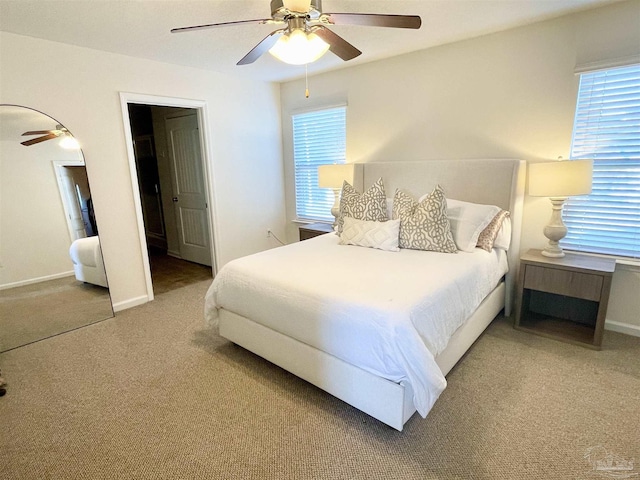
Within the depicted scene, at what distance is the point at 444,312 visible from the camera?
186 cm

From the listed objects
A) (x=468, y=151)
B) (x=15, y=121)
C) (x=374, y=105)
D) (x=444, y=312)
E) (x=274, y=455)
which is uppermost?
(x=374, y=105)

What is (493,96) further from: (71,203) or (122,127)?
(71,203)

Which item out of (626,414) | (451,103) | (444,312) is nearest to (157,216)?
(451,103)

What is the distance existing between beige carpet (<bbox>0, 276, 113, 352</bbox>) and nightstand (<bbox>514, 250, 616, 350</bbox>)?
3.78 m

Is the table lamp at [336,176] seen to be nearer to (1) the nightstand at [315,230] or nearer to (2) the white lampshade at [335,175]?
(2) the white lampshade at [335,175]

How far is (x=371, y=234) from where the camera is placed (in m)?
2.81

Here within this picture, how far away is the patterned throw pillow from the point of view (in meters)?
2.65

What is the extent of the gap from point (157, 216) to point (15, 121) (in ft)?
10.4

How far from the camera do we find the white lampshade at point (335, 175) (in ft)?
12.4

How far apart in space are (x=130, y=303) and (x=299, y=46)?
117 inches

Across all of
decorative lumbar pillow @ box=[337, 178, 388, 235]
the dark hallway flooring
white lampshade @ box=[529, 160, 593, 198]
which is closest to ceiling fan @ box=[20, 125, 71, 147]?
the dark hallway flooring

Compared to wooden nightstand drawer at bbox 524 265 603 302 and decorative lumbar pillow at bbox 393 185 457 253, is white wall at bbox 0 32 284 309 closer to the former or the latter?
decorative lumbar pillow at bbox 393 185 457 253

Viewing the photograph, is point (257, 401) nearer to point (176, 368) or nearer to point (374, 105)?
point (176, 368)

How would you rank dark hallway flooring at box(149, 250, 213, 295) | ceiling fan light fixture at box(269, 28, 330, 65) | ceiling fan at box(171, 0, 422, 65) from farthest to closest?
dark hallway flooring at box(149, 250, 213, 295), ceiling fan light fixture at box(269, 28, 330, 65), ceiling fan at box(171, 0, 422, 65)
